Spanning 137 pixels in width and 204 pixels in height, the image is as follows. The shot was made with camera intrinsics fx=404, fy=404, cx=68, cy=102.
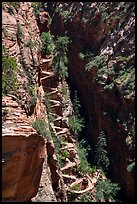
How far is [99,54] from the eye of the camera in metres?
45.7

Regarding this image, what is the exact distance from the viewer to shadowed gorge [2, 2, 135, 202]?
1941 centimetres

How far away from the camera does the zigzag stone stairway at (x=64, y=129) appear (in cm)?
3378

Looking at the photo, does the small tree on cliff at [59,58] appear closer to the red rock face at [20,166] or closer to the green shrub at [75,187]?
the green shrub at [75,187]

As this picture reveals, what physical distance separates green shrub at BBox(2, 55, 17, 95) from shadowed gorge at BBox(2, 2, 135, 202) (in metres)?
0.05

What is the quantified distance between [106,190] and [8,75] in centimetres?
1885

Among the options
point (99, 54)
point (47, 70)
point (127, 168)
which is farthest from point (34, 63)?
point (99, 54)

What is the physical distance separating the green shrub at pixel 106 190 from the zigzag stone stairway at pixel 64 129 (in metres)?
0.57

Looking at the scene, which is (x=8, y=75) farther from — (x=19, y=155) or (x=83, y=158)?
(x=83, y=158)

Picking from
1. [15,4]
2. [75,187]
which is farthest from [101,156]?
[15,4]

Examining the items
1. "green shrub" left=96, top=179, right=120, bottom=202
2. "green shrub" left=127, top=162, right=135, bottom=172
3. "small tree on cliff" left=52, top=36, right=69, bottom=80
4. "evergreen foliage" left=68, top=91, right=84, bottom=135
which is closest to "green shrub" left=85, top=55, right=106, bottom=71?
"evergreen foliage" left=68, top=91, right=84, bottom=135

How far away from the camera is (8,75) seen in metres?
20.9

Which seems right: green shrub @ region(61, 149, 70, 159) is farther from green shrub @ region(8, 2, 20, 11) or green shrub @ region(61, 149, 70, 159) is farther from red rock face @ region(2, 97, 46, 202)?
red rock face @ region(2, 97, 46, 202)

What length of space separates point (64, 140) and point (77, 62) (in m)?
15.8

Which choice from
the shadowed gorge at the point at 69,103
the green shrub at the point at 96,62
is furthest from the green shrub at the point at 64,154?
the green shrub at the point at 96,62
